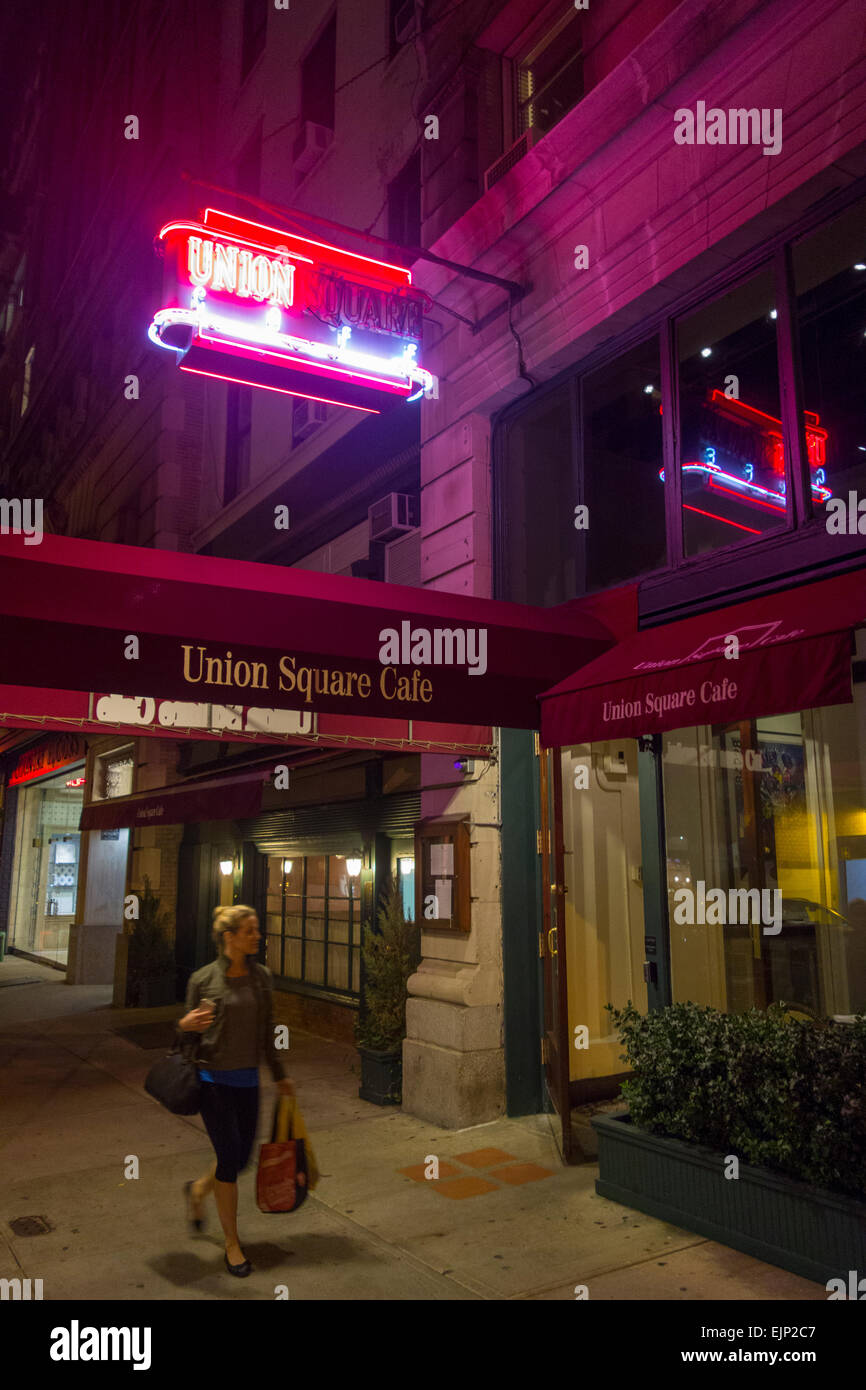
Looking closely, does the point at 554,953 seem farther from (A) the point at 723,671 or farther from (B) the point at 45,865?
(B) the point at 45,865

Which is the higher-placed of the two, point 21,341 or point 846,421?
point 21,341

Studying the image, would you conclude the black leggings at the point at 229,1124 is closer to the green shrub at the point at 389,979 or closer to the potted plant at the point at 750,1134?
the potted plant at the point at 750,1134

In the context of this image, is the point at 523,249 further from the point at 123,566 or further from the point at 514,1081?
the point at 514,1081

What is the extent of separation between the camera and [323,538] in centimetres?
1285

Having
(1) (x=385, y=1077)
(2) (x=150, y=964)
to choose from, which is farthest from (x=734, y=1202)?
(2) (x=150, y=964)

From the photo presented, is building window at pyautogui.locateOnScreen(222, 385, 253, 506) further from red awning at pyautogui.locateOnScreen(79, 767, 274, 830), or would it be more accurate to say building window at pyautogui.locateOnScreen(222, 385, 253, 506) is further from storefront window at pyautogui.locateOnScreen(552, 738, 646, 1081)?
storefront window at pyautogui.locateOnScreen(552, 738, 646, 1081)

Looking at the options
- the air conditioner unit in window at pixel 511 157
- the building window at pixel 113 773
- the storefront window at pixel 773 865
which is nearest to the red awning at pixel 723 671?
the storefront window at pixel 773 865

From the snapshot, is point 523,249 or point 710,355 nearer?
point 710,355

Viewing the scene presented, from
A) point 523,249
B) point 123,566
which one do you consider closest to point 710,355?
point 523,249

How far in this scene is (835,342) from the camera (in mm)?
6805

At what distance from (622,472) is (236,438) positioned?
932cm

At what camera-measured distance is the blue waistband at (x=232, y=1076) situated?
16.9 ft

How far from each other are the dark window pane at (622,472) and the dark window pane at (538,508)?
408 mm

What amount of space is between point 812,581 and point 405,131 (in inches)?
319
